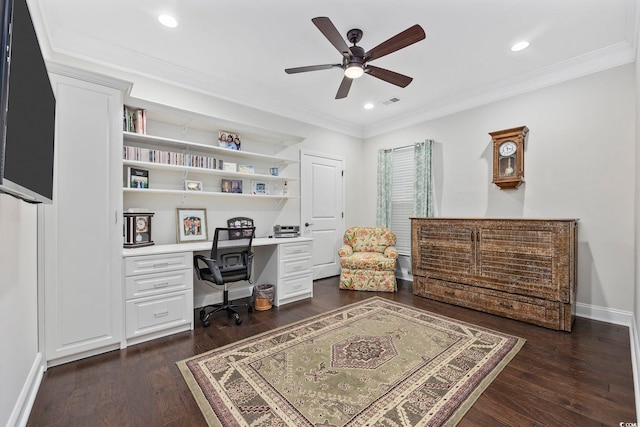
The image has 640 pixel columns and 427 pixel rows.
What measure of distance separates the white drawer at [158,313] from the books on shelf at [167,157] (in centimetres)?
139

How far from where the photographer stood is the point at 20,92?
1.03 metres

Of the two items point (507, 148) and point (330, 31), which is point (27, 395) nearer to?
point (330, 31)

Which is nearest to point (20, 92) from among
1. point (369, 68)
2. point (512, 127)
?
point (369, 68)

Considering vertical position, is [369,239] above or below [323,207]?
below

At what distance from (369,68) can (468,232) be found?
87.9 inches

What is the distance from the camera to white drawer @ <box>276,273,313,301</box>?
3562 millimetres

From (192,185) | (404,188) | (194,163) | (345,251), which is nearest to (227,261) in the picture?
(192,185)

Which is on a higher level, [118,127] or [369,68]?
[369,68]

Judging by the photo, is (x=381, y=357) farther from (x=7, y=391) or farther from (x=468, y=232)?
(x=7, y=391)

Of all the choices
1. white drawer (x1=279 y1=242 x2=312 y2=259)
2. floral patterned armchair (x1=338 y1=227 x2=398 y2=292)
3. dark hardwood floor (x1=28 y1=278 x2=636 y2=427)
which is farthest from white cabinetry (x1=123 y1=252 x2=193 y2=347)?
floral patterned armchair (x1=338 y1=227 x2=398 y2=292)

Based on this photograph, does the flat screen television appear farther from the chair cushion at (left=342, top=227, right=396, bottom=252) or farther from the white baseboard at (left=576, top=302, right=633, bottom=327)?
the white baseboard at (left=576, top=302, right=633, bottom=327)

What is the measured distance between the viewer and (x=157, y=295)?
8.65 ft

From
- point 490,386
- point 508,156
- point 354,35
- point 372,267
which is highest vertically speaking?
point 354,35

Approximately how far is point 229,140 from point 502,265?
3.56 metres
